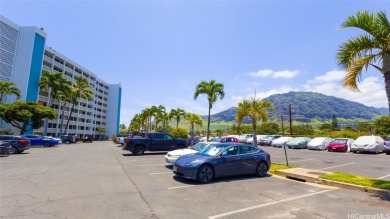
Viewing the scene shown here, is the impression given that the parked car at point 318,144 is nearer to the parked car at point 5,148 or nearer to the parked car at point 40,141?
the parked car at point 5,148

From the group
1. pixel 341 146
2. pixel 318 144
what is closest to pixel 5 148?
pixel 318 144

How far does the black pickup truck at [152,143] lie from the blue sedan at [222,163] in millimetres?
10004

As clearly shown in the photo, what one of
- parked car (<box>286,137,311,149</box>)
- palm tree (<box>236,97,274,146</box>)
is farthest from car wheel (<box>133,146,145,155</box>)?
parked car (<box>286,137,311,149</box>)

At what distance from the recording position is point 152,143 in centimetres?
1992

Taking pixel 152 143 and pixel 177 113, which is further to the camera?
pixel 177 113

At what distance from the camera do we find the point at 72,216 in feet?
17.0

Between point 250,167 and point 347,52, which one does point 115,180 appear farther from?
point 347,52

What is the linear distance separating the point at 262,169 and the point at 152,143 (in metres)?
11.3

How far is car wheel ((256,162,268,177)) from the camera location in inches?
415

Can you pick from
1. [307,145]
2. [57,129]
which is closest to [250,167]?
[307,145]

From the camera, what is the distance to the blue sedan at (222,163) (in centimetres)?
908

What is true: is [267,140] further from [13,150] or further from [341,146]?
[13,150]

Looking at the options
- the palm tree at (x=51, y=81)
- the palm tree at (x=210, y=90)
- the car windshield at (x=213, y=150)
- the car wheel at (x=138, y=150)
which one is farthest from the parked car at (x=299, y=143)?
the palm tree at (x=51, y=81)

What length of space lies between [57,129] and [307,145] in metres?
62.9
